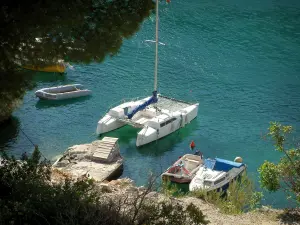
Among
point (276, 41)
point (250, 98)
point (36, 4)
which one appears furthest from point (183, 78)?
point (36, 4)

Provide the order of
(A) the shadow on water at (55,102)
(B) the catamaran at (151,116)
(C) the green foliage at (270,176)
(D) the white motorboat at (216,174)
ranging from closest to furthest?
(C) the green foliage at (270,176), (D) the white motorboat at (216,174), (B) the catamaran at (151,116), (A) the shadow on water at (55,102)

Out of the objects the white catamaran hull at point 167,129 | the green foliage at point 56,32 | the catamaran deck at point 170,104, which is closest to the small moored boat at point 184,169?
the white catamaran hull at point 167,129

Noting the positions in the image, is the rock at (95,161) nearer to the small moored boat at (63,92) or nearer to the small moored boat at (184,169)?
the small moored boat at (184,169)

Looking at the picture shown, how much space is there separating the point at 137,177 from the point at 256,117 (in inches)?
446

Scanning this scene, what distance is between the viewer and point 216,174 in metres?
27.2

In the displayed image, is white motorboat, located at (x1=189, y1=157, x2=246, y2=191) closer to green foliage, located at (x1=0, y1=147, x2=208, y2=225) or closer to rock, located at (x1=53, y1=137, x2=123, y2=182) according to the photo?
rock, located at (x1=53, y1=137, x2=123, y2=182)

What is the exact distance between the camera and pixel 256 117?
36.0 m

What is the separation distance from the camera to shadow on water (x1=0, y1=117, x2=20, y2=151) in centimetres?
3053

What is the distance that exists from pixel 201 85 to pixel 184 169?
41.4 feet

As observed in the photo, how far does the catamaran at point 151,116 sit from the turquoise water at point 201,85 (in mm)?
587

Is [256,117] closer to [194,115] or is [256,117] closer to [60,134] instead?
[194,115]

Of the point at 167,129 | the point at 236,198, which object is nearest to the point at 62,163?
the point at 167,129

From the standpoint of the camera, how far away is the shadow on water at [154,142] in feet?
105

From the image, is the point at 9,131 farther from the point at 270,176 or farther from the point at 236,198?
the point at 270,176
